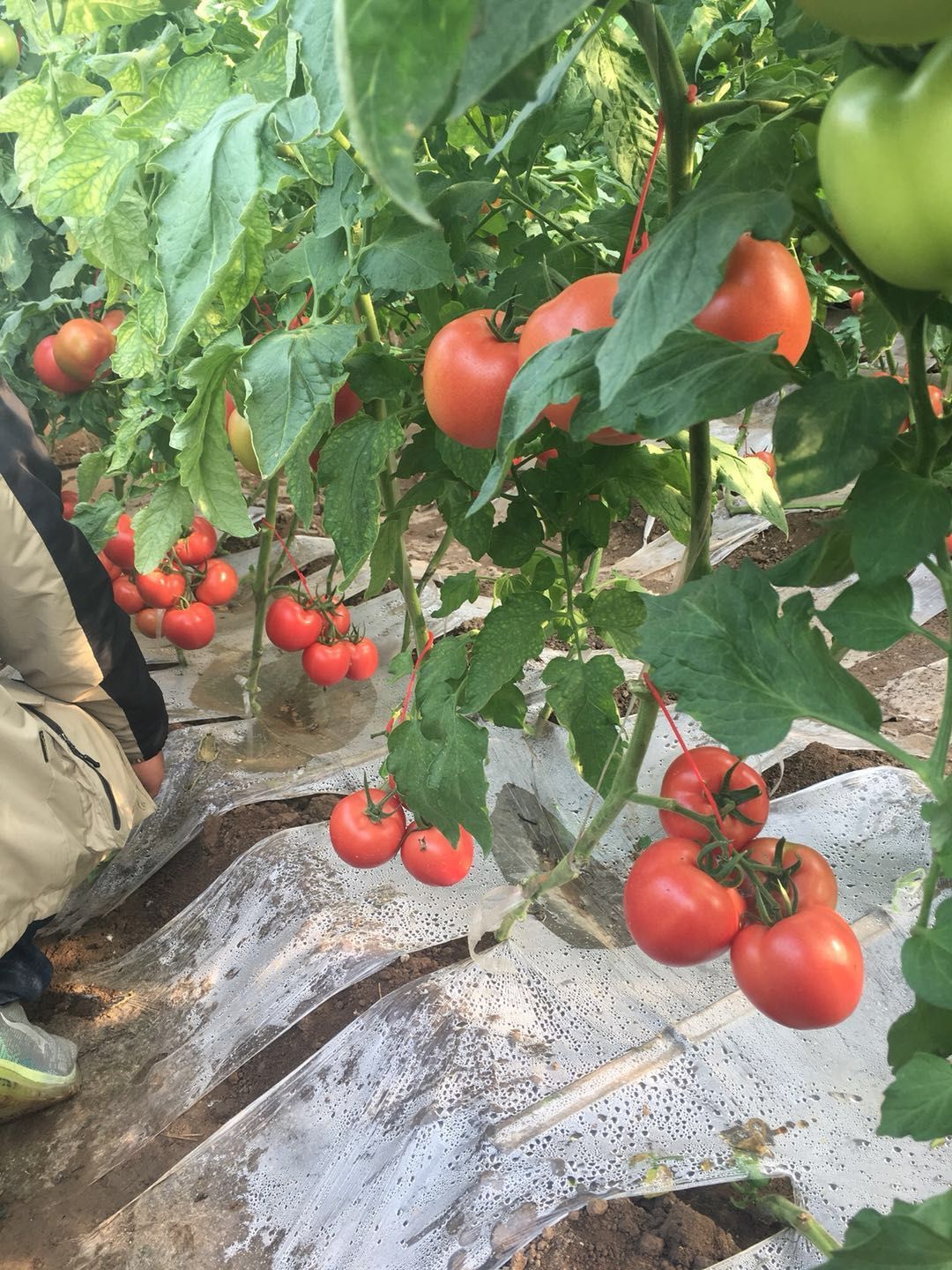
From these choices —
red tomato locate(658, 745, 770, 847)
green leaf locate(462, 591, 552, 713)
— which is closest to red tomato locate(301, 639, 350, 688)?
green leaf locate(462, 591, 552, 713)

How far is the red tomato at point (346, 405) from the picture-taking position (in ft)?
3.02

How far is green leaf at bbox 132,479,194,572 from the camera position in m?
1.15

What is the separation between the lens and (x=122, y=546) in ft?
6.32

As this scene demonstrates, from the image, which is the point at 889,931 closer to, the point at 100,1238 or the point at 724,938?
the point at 724,938

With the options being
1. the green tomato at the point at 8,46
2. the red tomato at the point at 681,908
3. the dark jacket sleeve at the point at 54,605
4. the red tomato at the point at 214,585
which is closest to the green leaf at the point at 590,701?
the red tomato at the point at 681,908

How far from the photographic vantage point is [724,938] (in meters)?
0.78

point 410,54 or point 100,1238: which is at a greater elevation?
point 410,54

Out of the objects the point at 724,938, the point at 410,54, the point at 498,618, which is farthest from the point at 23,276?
the point at 410,54

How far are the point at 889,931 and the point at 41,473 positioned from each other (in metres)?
1.38

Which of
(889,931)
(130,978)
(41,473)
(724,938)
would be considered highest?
(41,473)

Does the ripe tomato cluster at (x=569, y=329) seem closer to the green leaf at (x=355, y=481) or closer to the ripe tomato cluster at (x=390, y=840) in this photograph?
the green leaf at (x=355, y=481)

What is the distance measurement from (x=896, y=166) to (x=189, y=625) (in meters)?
1.82

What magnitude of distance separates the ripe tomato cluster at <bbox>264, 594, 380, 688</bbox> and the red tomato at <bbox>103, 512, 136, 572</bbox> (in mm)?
312

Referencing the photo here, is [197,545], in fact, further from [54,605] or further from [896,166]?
[896,166]
